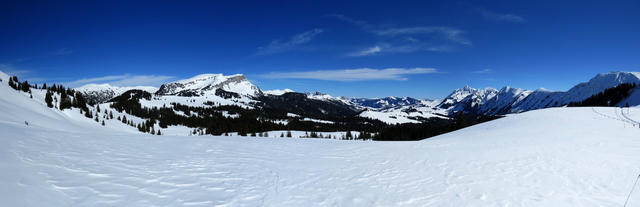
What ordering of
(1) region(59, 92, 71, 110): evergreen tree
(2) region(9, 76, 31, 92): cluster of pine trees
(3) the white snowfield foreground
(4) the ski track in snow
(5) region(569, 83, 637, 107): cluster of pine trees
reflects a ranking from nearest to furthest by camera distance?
(3) the white snowfield foreground
(4) the ski track in snow
(2) region(9, 76, 31, 92): cluster of pine trees
(1) region(59, 92, 71, 110): evergreen tree
(5) region(569, 83, 637, 107): cluster of pine trees

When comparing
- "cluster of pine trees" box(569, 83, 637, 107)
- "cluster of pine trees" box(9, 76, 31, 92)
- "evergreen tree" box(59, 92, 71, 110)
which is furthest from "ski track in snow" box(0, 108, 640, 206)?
"cluster of pine trees" box(569, 83, 637, 107)

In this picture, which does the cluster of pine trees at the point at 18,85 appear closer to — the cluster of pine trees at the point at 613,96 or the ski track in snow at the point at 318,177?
the ski track in snow at the point at 318,177

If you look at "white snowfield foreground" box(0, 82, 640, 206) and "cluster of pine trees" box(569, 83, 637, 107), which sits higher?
"cluster of pine trees" box(569, 83, 637, 107)

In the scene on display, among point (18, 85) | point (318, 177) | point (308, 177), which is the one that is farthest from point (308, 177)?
point (18, 85)

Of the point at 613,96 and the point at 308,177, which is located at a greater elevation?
the point at 613,96

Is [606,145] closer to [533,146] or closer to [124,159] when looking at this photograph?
[533,146]

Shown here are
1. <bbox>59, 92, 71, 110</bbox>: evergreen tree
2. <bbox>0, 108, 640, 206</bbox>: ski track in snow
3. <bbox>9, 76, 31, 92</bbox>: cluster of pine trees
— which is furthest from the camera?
<bbox>59, 92, 71, 110</bbox>: evergreen tree

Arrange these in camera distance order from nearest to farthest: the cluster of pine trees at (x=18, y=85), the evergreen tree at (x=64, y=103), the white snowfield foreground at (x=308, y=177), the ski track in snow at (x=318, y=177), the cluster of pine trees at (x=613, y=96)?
the white snowfield foreground at (x=308, y=177), the ski track in snow at (x=318, y=177), the cluster of pine trees at (x=18, y=85), the evergreen tree at (x=64, y=103), the cluster of pine trees at (x=613, y=96)

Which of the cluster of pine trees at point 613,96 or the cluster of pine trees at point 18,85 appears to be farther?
the cluster of pine trees at point 613,96

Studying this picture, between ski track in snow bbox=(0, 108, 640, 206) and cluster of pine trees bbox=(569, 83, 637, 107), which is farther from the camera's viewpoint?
cluster of pine trees bbox=(569, 83, 637, 107)

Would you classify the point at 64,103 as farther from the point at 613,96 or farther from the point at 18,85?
the point at 613,96

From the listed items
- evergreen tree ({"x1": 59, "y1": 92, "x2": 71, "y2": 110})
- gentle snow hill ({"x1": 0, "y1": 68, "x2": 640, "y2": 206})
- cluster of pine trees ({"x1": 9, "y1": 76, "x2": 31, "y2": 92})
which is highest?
cluster of pine trees ({"x1": 9, "y1": 76, "x2": 31, "y2": 92})

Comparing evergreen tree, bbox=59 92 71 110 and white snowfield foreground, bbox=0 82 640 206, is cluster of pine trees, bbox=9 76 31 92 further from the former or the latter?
white snowfield foreground, bbox=0 82 640 206

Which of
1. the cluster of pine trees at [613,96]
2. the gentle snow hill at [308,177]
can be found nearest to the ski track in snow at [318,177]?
the gentle snow hill at [308,177]
